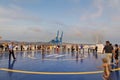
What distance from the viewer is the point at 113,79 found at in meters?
11.5

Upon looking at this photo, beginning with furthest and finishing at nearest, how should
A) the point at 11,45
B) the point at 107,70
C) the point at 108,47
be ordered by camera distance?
the point at 11,45, the point at 108,47, the point at 107,70

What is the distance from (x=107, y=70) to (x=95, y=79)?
1550 mm

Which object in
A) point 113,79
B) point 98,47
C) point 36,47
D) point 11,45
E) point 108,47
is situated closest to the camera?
point 113,79

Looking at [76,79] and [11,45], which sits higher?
[11,45]

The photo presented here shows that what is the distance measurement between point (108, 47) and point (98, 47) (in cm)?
3110

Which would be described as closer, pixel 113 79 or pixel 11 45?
pixel 113 79

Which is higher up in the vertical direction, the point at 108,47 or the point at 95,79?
the point at 108,47

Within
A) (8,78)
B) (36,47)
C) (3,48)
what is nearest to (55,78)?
(8,78)

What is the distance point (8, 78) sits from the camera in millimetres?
11797

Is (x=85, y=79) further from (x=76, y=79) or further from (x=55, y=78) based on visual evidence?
(x=55, y=78)

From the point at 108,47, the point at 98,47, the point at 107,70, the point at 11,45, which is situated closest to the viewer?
the point at 107,70

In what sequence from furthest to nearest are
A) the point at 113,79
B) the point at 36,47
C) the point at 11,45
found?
the point at 36,47 < the point at 11,45 < the point at 113,79

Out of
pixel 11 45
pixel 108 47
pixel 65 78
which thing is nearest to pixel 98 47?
pixel 11 45

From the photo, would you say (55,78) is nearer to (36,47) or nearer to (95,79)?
(95,79)
